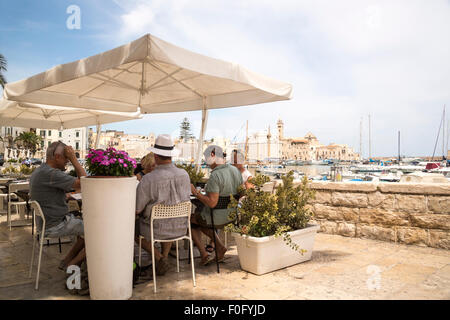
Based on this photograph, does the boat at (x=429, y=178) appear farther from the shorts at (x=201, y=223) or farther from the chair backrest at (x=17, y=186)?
the chair backrest at (x=17, y=186)

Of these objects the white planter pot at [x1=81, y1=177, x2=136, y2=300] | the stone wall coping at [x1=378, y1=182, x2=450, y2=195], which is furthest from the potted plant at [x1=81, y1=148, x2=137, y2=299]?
the stone wall coping at [x1=378, y1=182, x2=450, y2=195]

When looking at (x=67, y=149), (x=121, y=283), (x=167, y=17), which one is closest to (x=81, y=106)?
(x=167, y=17)

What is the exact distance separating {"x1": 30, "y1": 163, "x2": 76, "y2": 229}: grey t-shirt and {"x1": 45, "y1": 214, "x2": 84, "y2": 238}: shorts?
0.16ft

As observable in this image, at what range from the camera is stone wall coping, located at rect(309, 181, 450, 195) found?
4.18m

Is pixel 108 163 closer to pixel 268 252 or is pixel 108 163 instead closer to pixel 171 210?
pixel 171 210

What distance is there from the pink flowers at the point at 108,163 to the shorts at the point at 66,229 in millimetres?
874

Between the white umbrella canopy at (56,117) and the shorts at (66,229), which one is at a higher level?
the white umbrella canopy at (56,117)

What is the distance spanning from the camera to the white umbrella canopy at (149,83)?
292 centimetres

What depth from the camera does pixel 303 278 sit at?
3.12m

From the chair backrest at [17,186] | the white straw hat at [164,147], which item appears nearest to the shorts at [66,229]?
the white straw hat at [164,147]

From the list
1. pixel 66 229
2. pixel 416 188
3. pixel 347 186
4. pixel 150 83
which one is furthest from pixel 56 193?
pixel 416 188

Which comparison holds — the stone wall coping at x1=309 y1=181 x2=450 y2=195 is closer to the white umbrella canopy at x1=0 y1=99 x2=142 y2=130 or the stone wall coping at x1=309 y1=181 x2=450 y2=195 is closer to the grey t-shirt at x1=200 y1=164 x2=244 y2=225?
the grey t-shirt at x1=200 y1=164 x2=244 y2=225
